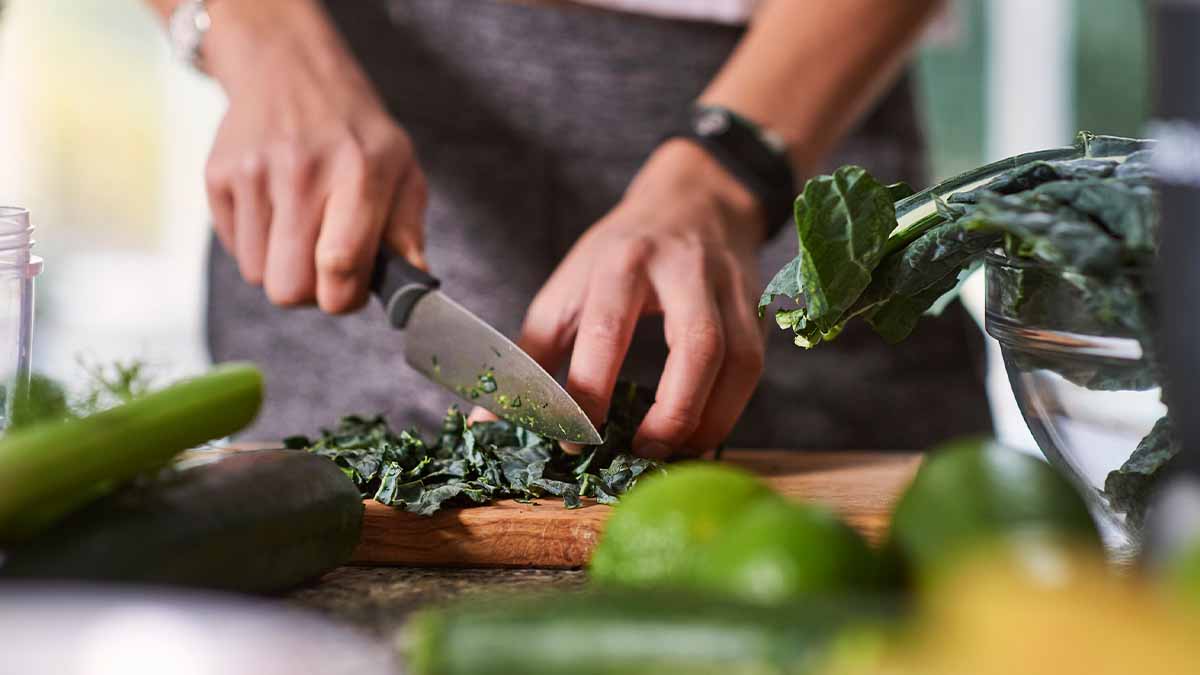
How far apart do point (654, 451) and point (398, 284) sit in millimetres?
368

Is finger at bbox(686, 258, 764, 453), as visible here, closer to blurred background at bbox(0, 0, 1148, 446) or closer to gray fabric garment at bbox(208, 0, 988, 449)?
gray fabric garment at bbox(208, 0, 988, 449)

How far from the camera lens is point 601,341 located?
3.81 ft

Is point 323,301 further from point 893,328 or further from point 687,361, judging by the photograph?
point 893,328

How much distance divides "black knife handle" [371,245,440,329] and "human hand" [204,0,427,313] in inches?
0.8

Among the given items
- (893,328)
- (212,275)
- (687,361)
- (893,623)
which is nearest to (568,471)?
(687,361)

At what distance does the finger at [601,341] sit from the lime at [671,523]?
51 cm

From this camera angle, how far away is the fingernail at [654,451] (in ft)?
3.78

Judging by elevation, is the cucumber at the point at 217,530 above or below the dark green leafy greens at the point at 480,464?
above

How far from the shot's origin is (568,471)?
112 cm

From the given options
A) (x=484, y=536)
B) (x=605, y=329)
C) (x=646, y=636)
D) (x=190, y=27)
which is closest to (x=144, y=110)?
(x=190, y=27)

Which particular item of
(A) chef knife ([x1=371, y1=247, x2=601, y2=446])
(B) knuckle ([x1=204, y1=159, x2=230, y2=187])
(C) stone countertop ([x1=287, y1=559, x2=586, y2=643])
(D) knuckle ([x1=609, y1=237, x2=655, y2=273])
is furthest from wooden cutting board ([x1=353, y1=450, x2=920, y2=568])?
(B) knuckle ([x1=204, y1=159, x2=230, y2=187])

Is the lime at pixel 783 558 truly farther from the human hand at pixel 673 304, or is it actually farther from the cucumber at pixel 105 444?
the human hand at pixel 673 304

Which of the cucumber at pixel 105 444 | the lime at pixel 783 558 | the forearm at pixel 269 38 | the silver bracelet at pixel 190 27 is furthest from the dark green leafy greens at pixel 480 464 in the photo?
the silver bracelet at pixel 190 27

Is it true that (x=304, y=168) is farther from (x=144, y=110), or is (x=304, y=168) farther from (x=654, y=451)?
(x=144, y=110)
